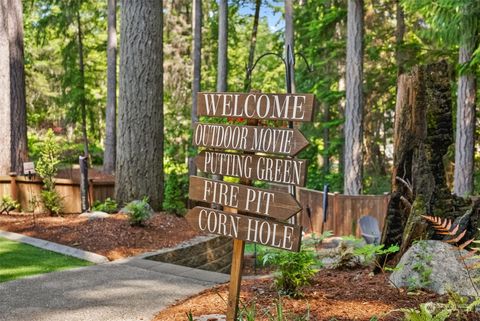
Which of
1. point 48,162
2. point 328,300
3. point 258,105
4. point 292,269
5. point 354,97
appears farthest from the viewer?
point 354,97

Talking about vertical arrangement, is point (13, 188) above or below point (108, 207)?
above

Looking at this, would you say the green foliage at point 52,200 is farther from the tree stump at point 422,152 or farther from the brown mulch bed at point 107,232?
the tree stump at point 422,152

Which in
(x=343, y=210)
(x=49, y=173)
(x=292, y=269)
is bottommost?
(x=343, y=210)

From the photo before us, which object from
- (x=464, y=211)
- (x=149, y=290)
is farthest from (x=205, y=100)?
(x=464, y=211)

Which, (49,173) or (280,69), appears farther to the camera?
(280,69)

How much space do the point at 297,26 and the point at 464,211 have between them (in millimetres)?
16596

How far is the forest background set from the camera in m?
17.2

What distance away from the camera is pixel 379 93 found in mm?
19234

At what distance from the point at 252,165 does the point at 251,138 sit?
0.67 feet

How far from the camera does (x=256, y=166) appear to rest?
3.89 m

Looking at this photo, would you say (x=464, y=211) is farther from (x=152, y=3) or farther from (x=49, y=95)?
(x=49, y=95)

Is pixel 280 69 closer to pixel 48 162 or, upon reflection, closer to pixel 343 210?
pixel 343 210

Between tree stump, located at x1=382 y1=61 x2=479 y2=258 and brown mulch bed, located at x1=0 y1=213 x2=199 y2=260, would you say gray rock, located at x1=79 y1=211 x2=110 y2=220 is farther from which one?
tree stump, located at x1=382 y1=61 x2=479 y2=258

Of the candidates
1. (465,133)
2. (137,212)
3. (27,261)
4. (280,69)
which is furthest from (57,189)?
(280,69)
